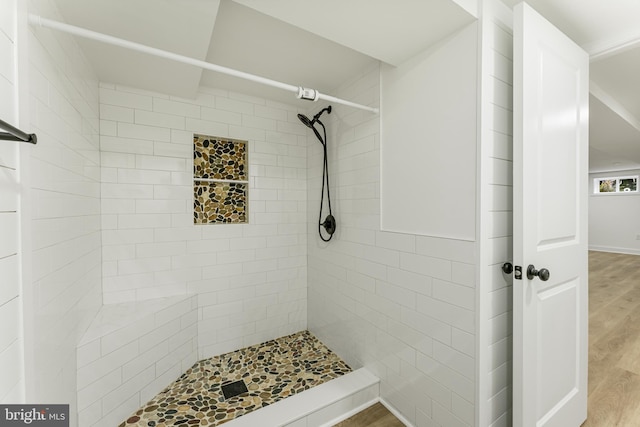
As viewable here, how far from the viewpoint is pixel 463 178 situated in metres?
1.29

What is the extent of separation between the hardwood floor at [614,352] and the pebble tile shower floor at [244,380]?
1648 millimetres

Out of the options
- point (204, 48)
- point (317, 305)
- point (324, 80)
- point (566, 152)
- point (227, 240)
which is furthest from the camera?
point (317, 305)

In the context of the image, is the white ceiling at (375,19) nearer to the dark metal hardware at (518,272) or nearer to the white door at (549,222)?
the white door at (549,222)

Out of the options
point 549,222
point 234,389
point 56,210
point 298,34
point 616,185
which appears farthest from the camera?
point 616,185

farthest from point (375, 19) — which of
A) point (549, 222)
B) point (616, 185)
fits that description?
point (616, 185)

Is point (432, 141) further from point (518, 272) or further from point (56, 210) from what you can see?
point (56, 210)

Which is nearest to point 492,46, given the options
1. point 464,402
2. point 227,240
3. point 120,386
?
point 464,402

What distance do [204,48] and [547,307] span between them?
220cm

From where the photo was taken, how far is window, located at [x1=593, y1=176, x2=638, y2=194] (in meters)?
6.85

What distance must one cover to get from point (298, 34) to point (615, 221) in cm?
980

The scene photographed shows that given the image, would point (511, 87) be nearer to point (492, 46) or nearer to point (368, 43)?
point (492, 46)

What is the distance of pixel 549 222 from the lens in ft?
4.19

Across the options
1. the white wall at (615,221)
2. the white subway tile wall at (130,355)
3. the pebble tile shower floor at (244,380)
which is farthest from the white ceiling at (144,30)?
the white wall at (615,221)

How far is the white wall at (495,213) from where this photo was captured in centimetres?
121
